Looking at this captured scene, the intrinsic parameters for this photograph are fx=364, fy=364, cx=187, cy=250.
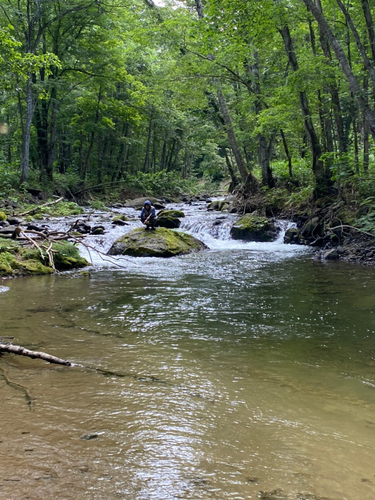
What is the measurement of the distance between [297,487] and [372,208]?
11107 mm

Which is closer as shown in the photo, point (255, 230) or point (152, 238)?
point (152, 238)

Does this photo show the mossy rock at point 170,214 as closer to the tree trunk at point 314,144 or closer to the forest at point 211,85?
the forest at point 211,85

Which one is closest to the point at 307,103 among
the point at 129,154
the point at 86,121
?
the point at 86,121

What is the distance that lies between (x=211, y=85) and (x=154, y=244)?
379 inches

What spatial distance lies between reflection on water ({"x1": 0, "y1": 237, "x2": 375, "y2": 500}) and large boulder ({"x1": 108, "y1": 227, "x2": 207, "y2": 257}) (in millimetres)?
5258

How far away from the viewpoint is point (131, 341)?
4.52 m

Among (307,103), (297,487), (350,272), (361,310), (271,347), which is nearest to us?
(297,487)


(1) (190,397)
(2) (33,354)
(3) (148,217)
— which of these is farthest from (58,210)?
(1) (190,397)

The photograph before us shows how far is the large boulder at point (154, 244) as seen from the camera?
11906mm

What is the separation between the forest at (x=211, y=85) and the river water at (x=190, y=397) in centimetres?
699

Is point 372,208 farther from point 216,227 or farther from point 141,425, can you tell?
point 141,425

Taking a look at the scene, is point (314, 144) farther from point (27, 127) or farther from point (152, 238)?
point (27, 127)

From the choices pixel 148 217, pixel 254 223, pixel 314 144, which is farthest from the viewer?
pixel 254 223

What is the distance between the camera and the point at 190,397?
3.15m
